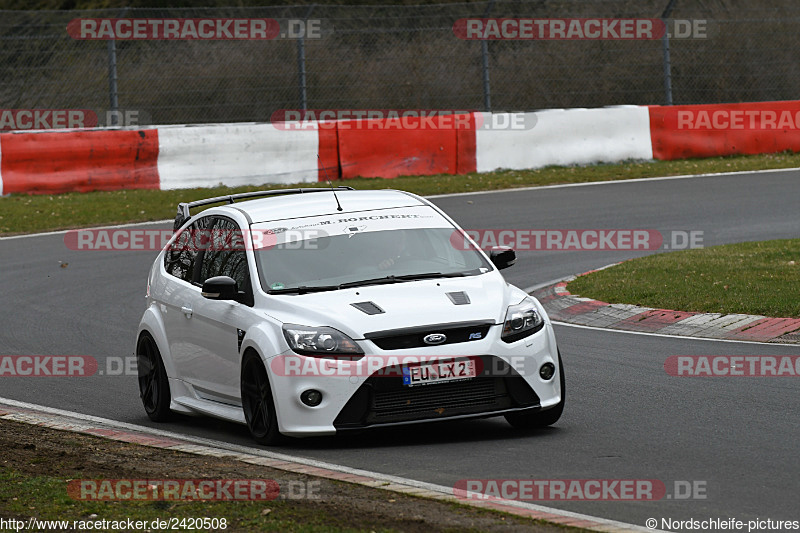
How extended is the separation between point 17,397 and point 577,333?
16.6 ft

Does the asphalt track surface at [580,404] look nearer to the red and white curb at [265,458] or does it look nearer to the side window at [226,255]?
the red and white curb at [265,458]

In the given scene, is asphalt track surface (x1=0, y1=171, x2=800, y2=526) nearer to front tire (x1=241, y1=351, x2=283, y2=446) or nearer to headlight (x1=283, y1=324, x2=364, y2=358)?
front tire (x1=241, y1=351, x2=283, y2=446)

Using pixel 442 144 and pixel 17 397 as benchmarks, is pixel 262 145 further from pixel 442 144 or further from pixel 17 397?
pixel 17 397

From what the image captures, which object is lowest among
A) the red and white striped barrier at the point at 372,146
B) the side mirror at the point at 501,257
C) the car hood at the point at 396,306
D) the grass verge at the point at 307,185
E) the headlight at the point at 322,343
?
the headlight at the point at 322,343

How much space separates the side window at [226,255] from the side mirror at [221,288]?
0.38 ft

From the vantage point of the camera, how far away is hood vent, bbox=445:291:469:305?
26.9ft

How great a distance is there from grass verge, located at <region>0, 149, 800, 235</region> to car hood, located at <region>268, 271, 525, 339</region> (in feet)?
41.5

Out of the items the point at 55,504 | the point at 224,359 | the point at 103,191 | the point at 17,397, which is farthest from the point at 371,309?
the point at 103,191

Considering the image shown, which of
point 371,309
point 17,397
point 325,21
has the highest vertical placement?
point 325,21

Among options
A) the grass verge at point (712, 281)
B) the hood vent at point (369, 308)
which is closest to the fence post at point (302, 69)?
the grass verge at point (712, 281)

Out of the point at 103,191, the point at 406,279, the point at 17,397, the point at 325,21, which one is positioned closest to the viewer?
the point at 406,279

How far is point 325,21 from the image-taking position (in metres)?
24.5

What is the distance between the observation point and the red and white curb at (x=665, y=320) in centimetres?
1166

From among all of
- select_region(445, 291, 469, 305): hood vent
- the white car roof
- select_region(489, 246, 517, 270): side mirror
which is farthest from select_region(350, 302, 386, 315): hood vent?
select_region(489, 246, 517, 270): side mirror
